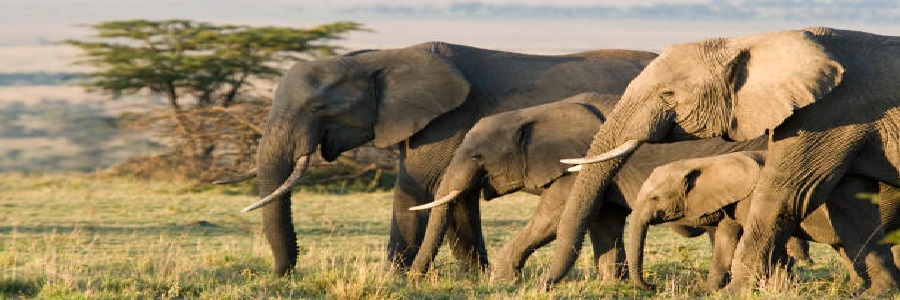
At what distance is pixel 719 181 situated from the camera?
34.0ft

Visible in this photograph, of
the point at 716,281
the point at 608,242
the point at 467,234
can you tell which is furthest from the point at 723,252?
the point at 467,234

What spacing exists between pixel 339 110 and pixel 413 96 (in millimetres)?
594

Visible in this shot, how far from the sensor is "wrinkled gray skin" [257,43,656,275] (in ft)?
39.6

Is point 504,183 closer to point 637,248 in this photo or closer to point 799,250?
point 637,248

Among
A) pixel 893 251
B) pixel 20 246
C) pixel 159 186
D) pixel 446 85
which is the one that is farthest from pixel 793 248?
pixel 159 186

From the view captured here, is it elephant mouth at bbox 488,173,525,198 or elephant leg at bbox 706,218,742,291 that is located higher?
elephant mouth at bbox 488,173,525,198

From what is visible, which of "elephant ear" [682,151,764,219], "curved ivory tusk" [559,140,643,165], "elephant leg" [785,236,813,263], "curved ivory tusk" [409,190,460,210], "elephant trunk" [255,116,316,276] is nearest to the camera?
"curved ivory tusk" [559,140,643,165]

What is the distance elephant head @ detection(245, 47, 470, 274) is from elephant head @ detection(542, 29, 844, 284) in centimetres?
298

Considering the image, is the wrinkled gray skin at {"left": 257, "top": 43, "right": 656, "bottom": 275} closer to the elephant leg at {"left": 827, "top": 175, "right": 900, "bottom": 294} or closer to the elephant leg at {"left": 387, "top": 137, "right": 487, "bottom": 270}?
the elephant leg at {"left": 387, "top": 137, "right": 487, "bottom": 270}

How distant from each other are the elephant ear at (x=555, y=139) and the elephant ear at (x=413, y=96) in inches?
54.1

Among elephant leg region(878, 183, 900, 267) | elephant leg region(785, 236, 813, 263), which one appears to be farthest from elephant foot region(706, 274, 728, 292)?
elephant leg region(785, 236, 813, 263)

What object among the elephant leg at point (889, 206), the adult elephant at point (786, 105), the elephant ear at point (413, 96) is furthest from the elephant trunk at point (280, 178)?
the elephant leg at point (889, 206)

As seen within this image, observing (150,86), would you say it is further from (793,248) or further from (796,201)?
(796,201)

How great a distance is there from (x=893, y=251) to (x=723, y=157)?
1299 millimetres
